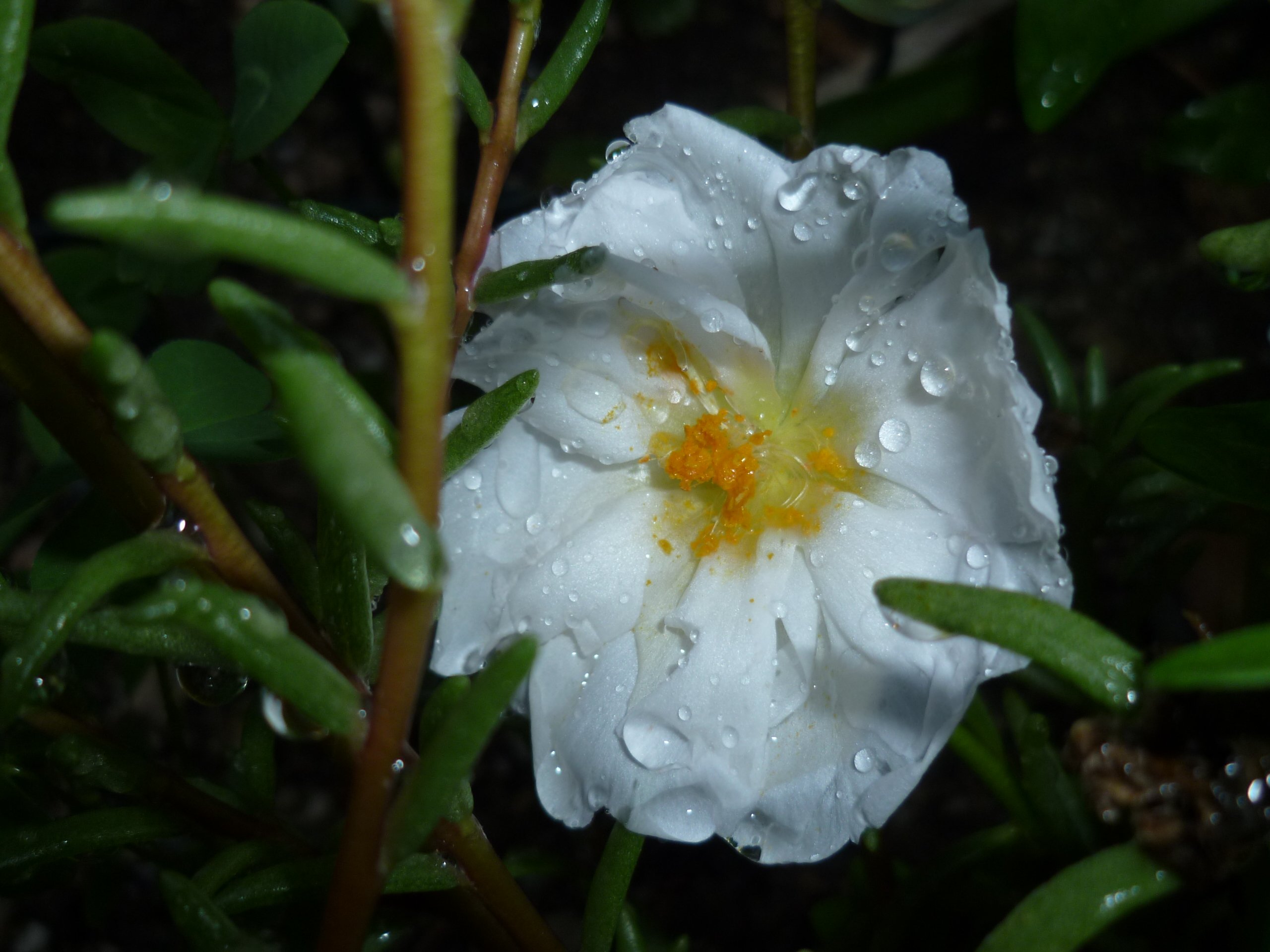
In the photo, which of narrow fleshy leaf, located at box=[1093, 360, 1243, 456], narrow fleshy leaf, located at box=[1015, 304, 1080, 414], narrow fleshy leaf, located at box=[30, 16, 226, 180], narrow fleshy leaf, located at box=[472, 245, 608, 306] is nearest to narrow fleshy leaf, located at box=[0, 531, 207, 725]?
narrow fleshy leaf, located at box=[472, 245, 608, 306]

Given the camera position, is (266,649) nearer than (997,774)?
Yes

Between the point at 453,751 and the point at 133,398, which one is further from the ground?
the point at 133,398

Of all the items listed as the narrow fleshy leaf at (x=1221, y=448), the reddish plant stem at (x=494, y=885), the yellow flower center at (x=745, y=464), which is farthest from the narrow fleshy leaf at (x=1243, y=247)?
the reddish plant stem at (x=494, y=885)

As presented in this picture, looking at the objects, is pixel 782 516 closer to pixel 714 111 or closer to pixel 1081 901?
pixel 1081 901

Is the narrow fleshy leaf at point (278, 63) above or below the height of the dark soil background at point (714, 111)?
above

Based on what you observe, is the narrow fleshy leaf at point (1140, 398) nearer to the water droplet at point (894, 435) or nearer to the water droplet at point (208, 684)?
the water droplet at point (894, 435)

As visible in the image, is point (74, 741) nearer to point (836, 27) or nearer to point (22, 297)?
point (22, 297)

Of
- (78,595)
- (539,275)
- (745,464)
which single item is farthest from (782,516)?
(78,595)

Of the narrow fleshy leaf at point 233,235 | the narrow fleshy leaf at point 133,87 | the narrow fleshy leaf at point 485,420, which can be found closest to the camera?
the narrow fleshy leaf at point 233,235
